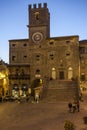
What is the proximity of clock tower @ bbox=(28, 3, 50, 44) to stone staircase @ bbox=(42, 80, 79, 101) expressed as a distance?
43.2ft

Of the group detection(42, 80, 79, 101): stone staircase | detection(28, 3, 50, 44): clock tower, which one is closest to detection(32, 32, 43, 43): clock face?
detection(28, 3, 50, 44): clock tower

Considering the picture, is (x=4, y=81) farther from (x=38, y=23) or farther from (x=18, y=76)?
(x=38, y=23)

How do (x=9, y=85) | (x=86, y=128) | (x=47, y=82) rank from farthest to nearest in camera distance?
(x=9, y=85) → (x=47, y=82) → (x=86, y=128)

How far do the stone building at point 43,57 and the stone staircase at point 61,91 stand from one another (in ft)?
16.4

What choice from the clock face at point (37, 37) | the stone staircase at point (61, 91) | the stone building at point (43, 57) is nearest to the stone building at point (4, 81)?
the stone building at point (43, 57)

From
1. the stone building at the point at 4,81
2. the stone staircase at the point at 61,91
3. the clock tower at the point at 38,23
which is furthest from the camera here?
the clock tower at the point at 38,23

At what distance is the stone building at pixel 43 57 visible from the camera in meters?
59.1

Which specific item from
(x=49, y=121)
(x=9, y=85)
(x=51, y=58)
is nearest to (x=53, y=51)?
(x=51, y=58)

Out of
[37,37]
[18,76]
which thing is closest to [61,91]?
[37,37]

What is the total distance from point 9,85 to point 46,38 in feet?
48.6

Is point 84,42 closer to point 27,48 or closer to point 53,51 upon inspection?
point 53,51

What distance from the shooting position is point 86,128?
2117 cm

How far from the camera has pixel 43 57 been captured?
61000 millimetres

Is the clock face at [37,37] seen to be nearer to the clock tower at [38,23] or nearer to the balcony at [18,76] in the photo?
the clock tower at [38,23]
